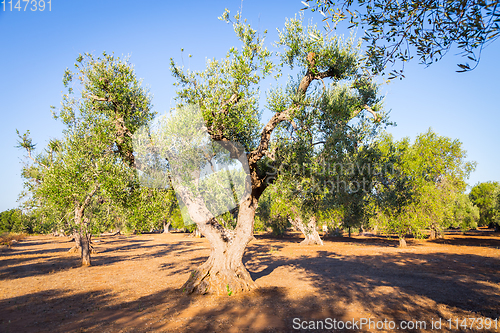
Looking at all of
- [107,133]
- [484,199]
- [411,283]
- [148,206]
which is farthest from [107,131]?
[484,199]

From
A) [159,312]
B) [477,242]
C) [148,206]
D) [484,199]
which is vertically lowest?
[477,242]

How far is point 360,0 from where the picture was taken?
746 cm

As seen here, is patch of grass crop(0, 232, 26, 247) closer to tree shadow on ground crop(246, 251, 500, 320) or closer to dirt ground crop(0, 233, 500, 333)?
dirt ground crop(0, 233, 500, 333)

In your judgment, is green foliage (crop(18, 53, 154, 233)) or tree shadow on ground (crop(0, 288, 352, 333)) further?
green foliage (crop(18, 53, 154, 233))

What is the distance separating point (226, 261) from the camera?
13.5 metres

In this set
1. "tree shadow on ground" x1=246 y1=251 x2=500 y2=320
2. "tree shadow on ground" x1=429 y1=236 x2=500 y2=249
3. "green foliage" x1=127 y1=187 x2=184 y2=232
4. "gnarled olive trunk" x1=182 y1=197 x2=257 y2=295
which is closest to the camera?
"tree shadow on ground" x1=246 y1=251 x2=500 y2=320

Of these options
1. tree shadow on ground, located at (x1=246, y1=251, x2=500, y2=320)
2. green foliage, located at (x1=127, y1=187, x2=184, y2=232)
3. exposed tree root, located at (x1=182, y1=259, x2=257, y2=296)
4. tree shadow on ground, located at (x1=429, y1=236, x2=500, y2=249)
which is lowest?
tree shadow on ground, located at (x1=429, y1=236, x2=500, y2=249)

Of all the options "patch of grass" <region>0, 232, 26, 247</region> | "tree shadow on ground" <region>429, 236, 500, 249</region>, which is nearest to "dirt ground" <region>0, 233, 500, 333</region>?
"tree shadow on ground" <region>429, 236, 500, 249</region>

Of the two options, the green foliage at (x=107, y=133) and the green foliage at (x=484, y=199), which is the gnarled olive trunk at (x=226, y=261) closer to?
the green foliage at (x=107, y=133)

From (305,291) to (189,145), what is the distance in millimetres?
9848

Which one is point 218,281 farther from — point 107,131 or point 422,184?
point 422,184

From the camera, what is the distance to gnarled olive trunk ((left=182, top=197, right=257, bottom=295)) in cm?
1310

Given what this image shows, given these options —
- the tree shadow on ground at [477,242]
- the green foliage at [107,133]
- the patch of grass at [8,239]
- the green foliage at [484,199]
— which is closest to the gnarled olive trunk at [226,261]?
the green foliage at [107,133]

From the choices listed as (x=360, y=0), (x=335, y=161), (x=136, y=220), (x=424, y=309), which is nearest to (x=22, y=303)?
(x=136, y=220)
